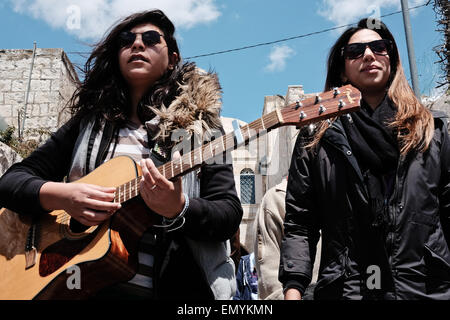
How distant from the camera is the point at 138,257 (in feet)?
6.42

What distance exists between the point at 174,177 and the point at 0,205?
1019 mm

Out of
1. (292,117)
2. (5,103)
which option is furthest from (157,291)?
(5,103)

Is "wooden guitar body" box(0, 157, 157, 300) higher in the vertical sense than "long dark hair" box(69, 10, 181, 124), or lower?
lower

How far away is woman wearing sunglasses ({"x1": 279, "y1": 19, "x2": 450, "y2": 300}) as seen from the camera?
1.74 meters

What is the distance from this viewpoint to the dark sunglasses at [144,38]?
7.95 feet

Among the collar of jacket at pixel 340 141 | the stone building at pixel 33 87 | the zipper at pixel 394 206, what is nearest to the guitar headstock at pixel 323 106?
the collar of jacket at pixel 340 141

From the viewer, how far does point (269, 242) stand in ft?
12.3

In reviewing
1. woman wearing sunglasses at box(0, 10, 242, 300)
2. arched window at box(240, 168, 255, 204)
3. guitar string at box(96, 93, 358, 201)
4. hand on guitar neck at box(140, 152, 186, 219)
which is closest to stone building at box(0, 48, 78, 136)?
woman wearing sunglasses at box(0, 10, 242, 300)

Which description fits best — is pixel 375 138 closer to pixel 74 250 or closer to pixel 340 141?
pixel 340 141

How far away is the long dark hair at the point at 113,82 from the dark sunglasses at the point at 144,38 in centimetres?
9

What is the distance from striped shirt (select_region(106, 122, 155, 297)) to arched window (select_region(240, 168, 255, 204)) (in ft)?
67.1

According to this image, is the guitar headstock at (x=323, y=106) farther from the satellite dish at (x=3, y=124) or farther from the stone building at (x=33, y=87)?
the stone building at (x=33, y=87)

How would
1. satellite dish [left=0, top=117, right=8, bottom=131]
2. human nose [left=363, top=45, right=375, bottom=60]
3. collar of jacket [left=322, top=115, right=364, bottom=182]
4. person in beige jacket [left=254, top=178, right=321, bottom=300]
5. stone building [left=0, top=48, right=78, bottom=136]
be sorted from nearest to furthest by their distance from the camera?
collar of jacket [left=322, top=115, right=364, bottom=182], human nose [left=363, top=45, right=375, bottom=60], person in beige jacket [left=254, top=178, right=321, bottom=300], satellite dish [left=0, top=117, right=8, bottom=131], stone building [left=0, top=48, right=78, bottom=136]

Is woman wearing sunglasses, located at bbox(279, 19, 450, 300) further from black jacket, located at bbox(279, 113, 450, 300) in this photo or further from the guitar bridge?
the guitar bridge
